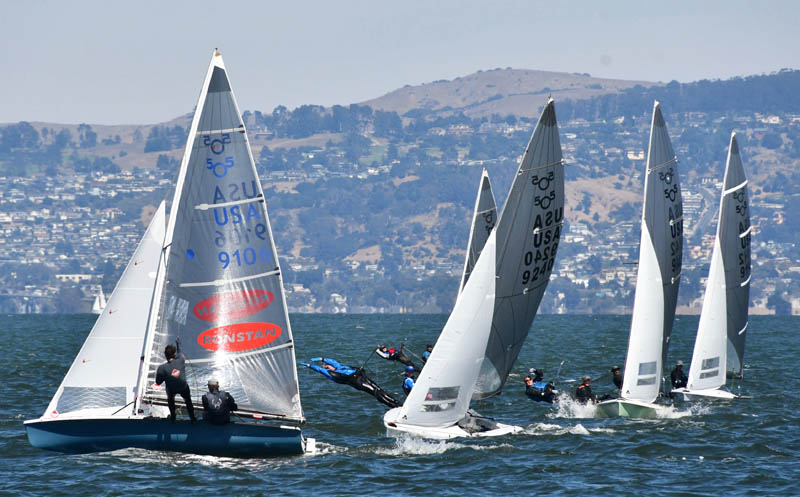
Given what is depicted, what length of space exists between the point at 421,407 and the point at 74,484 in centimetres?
767

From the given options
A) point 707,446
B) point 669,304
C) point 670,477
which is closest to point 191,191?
point 670,477

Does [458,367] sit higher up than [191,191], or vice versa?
[191,191]

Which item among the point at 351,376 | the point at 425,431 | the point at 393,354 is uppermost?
the point at 351,376

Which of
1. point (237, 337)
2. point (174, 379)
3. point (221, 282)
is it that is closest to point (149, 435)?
point (174, 379)

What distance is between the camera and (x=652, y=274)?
31219 mm

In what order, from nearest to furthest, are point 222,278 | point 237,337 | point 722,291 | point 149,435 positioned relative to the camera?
point 149,435 < point 222,278 < point 237,337 < point 722,291

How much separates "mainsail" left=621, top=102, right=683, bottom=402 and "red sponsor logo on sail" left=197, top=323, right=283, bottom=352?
11240 millimetres

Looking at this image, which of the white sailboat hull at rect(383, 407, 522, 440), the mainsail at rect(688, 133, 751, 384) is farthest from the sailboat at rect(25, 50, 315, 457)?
the mainsail at rect(688, 133, 751, 384)

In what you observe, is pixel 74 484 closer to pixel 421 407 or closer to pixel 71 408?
pixel 71 408

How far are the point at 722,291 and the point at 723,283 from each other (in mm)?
245

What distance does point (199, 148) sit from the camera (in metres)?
22.9

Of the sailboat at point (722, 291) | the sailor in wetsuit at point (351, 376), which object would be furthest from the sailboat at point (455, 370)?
the sailboat at point (722, 291)

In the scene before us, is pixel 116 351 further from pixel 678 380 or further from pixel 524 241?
pixel 678 380

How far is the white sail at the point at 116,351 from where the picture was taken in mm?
23312
